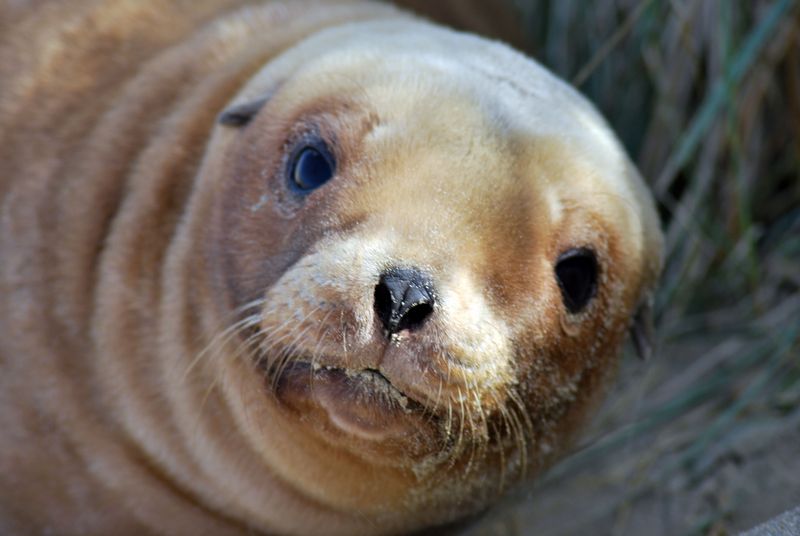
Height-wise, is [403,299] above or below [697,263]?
above

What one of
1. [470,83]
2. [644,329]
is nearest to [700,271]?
[644,329]

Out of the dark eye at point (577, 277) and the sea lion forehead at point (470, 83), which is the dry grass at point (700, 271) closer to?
the dark eye at point (577, 277)

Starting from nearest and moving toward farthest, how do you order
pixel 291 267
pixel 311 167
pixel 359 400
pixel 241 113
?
pixel 359 400
pixel 291 267
pixel 311 167
pixel 241 113

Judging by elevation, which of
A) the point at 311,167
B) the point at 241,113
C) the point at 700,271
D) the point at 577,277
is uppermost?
the point at 241,113

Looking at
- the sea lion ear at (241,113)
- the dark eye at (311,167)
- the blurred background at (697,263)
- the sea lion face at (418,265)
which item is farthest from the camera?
the blurred background at (697,263)

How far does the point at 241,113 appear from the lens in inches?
125

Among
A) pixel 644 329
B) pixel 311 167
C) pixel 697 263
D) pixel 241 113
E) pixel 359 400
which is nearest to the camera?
pixel 359 400

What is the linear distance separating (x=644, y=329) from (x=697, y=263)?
5.05 feet

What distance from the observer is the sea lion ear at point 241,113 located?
3.18 metres

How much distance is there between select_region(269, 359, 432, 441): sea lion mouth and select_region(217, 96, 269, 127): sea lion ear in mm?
855

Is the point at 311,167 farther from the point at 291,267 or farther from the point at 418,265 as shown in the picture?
the point at 418,265

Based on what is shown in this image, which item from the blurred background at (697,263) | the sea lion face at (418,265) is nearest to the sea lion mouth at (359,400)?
the sea lion face at (418,265)

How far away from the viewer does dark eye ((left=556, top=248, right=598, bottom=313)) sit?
9.46 feet

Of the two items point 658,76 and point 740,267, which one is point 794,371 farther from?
point 658,76
